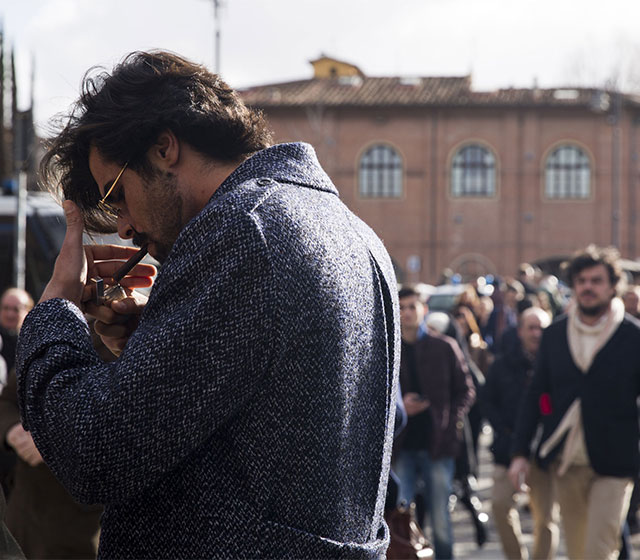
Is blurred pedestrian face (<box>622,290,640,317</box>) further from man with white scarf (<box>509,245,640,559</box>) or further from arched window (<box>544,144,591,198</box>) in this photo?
arched window (<box>544,144,591,198</box>)

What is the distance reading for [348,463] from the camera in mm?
1865

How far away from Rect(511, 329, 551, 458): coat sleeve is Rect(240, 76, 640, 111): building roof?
3994cm

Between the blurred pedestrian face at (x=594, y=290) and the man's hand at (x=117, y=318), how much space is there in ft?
16.7

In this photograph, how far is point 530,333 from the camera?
9.29 meters

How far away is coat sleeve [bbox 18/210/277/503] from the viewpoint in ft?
5.72

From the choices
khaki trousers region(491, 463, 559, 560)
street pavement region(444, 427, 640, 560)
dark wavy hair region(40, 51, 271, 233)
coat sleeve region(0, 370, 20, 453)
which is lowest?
Result: street pavement region(444, 427, 640, 560)

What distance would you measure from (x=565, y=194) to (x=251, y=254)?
47.8 m

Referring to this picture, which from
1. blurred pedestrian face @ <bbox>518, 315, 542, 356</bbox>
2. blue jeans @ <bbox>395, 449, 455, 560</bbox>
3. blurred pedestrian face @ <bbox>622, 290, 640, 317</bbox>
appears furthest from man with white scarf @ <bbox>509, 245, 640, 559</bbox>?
blurred pedestrian face @ <bbox>622, 290, 640, 317</bbox>

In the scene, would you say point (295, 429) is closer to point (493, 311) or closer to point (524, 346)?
point (524, 346)

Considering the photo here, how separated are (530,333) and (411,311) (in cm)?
118

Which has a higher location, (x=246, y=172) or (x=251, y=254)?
(x=246, y=172)

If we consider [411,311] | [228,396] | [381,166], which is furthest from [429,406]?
[381,166]

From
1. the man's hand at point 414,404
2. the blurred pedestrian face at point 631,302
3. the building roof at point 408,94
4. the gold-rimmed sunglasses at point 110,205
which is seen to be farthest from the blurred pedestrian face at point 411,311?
the building roof at point 408,94

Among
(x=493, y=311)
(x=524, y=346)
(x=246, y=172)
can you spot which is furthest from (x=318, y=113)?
(x=246, y=172)
